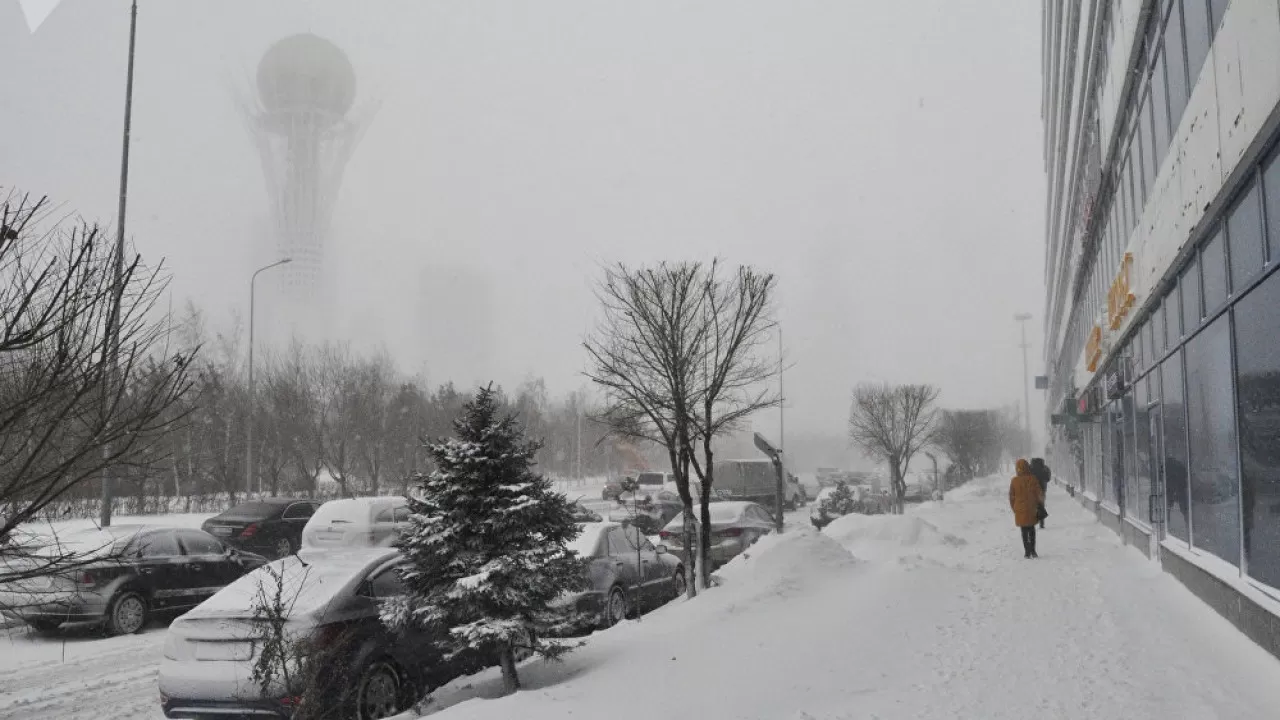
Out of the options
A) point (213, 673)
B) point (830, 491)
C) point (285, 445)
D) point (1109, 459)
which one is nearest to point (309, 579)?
point (213, 673)

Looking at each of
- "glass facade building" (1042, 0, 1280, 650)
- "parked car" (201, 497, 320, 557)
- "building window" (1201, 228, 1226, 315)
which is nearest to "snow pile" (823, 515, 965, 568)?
"glass facade building" (1042, 0, 1280, 650)

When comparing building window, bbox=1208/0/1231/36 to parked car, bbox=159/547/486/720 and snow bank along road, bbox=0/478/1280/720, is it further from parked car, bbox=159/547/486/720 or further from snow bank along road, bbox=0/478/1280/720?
parked car, bbox=159/547/486/720

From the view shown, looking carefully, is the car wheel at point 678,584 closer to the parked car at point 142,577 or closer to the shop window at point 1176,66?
the parked car at point 142,577

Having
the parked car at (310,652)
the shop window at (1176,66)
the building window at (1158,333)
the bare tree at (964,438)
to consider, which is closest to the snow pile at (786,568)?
the parked car at (310,652)

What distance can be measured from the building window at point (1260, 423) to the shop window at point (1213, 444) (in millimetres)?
391

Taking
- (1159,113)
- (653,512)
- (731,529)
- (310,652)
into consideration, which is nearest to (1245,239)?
(1159,113)

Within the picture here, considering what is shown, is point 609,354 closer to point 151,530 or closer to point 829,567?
point 829,567

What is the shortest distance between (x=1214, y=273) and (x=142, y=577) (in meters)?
13.0

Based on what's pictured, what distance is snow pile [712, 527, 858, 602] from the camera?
10352mm

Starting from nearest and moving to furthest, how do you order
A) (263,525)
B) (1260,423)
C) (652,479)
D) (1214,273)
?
(1260,423)
(1214,273)
(263,525)
(652,479)

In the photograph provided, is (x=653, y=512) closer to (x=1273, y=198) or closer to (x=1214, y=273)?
(x=1214, y=273)

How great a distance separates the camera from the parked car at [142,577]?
11.5 metres

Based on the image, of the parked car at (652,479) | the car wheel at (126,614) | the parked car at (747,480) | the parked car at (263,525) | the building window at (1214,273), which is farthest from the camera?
the parked car at (652,479)

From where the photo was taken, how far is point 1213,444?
29.8ft
